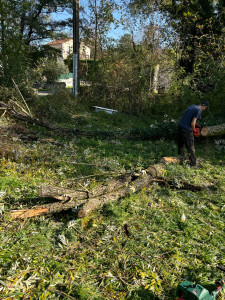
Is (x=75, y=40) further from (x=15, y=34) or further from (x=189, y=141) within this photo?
(x=189, y=141)

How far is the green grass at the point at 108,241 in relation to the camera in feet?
7.56

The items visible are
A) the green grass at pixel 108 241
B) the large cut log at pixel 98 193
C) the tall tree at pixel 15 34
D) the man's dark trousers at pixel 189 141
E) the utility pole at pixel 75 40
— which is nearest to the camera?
the green grass at pixel 108 241

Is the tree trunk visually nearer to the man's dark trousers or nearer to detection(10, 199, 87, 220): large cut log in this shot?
the man's dark trousers

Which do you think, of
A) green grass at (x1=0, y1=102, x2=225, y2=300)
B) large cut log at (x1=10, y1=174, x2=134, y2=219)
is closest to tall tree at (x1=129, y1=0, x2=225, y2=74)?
green grass at (x1=0, y1=102, x2=225, y2=300)

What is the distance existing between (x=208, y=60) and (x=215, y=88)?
178cm

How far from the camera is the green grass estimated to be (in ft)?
7.56

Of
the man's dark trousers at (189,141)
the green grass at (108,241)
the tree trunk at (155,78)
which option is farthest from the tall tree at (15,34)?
the man's dark trousers at (189,141)

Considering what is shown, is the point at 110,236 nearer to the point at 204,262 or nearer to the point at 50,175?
the point at 204,262

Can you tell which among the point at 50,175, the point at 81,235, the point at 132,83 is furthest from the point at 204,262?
the point at 132,83

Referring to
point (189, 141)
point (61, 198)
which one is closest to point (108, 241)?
point (61, 198)

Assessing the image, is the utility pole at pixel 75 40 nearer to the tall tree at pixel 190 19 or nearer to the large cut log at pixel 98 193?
the tall tree at pixel 190 19

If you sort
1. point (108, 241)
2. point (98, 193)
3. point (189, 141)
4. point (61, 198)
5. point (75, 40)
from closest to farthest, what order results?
point (108, 241), point (61, 198), point (98, 193), point (189, 141), point (75, 40)

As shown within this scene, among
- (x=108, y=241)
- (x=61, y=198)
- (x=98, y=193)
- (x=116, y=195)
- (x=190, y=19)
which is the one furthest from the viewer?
(x=190, y=19)

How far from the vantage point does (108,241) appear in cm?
296
